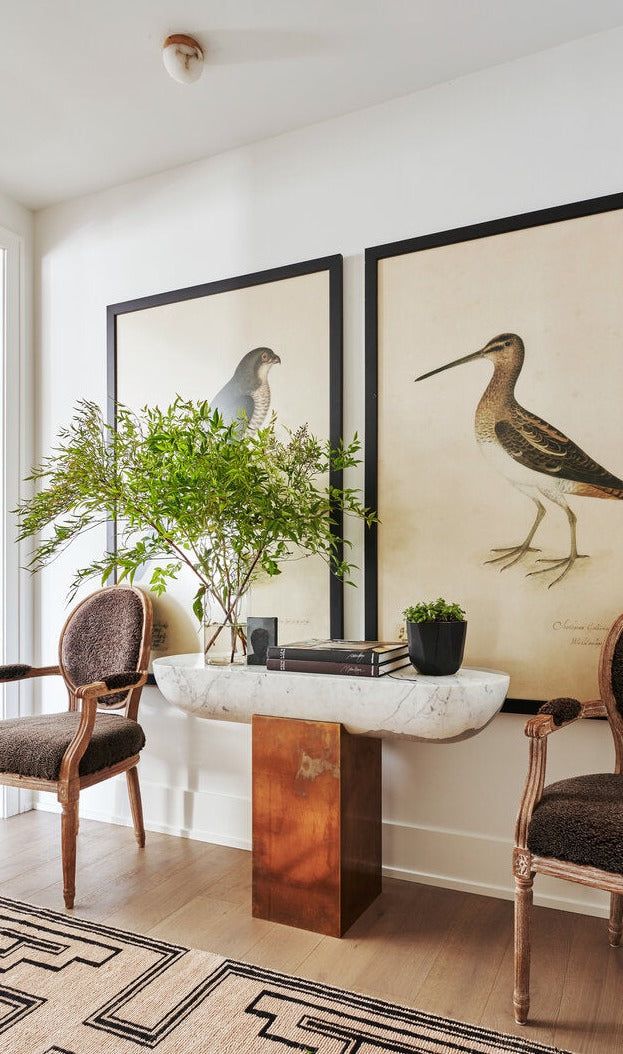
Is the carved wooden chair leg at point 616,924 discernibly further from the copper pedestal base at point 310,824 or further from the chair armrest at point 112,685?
the chair armrest at point 112,685

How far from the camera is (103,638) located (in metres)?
2.83

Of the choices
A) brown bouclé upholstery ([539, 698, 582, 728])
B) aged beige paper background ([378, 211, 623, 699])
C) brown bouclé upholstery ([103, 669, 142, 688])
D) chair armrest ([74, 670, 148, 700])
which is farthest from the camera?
brown bouclé upholstery ([103, 669, 142, 688])

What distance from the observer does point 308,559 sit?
2.59 meters

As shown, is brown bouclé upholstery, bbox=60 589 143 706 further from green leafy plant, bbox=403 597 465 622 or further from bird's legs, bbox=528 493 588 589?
bird's legs, bbox=528 493 588 589

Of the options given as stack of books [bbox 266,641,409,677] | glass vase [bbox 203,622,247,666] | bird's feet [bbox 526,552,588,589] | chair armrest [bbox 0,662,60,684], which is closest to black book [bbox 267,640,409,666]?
stack of books [bbox 266,641,409,677]

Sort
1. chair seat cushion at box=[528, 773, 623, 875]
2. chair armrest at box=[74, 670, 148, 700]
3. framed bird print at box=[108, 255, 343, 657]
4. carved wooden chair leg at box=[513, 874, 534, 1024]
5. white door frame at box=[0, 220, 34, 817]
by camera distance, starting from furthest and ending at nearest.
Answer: white door frame at box=[0, 220, 34, 817] < framed bird print at box=[108, 255, 343, 657] < chair armrest at box=[74, 670, 148, 700] < carved wooden chair leg at box=[513, 874, 534, 1024] < chair seat cushion at box=[528, 773, 623, 875]

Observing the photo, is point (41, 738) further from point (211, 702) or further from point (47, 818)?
point (47, 818)

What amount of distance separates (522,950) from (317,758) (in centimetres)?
69

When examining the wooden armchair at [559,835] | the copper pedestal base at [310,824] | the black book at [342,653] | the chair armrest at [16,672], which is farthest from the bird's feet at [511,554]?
the chair armrest at [16,672]

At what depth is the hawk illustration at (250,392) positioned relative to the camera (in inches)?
106

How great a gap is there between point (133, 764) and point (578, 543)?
1694 millimetres

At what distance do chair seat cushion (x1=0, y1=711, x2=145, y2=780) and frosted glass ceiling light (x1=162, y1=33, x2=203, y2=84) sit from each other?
215 centimetres

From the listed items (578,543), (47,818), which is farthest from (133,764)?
(578,543)

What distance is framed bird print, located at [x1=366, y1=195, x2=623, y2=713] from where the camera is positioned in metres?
2.15
